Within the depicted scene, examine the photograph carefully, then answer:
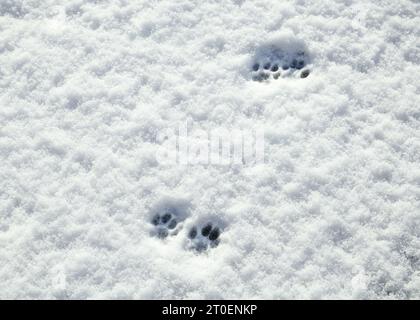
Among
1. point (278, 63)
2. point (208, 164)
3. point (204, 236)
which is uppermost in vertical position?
point (278, 63)

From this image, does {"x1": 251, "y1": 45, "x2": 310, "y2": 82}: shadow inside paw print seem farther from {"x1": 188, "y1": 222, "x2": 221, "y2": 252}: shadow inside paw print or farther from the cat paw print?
{"x1": 188, "y1": 222, "x2": 221, "y2": 252}: shadow inside paw print

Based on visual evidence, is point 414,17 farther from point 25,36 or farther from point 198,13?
point 25,36

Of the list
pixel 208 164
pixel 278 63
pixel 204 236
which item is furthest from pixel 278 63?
pixel 204 236

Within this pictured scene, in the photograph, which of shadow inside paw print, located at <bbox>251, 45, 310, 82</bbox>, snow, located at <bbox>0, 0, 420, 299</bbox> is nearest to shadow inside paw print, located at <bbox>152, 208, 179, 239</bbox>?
snow, located at <bbox>0, 0, 420, 299</bbox>

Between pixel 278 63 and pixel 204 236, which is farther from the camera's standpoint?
pixel 278 63

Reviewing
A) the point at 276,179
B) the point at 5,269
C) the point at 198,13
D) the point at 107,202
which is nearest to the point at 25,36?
the point at 198,13

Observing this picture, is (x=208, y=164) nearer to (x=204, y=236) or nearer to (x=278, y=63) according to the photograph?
(x=204, y=236)

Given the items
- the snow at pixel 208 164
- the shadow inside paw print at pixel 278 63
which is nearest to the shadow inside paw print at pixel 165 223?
the snow at pixel 208 164

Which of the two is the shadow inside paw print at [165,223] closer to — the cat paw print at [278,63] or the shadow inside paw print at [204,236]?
the shadow inside paw print at [204,236]
